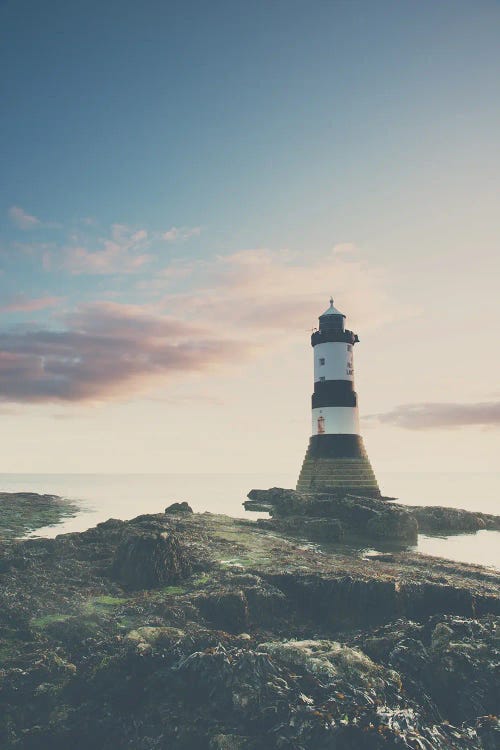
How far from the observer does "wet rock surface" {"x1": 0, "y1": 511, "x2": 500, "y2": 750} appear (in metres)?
9.85

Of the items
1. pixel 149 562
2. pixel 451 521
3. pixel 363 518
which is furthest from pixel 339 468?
pixel 149 562

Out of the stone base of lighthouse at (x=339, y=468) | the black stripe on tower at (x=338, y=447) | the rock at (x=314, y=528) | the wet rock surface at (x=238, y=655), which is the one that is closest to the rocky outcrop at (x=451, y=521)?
the stone base of lighthouse at (x=339, y=468)

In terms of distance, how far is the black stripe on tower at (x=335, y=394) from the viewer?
1923 inches

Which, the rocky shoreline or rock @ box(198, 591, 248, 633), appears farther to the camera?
the rocky shoreline

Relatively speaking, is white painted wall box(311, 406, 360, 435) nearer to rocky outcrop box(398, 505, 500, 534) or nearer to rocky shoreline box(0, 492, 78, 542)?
rocky outcrop box(398, 505, 500, 534)

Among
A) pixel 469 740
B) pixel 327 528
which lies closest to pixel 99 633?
pixel 469 740

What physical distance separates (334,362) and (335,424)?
6468 millimetres

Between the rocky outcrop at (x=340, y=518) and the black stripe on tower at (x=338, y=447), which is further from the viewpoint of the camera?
the black stripe on tower at (x=338, y=447)

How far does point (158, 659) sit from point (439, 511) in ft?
136

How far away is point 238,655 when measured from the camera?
11555 mm

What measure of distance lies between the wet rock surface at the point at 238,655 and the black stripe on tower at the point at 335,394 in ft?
97.1

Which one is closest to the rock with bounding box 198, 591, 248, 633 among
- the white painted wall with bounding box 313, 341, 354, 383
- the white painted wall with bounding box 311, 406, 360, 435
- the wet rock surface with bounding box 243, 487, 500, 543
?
the wet rock surface with bounding box 243, 487, 500, 543

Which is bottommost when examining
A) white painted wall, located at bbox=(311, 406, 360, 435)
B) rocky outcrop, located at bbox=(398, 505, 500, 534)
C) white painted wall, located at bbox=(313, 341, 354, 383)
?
rocky outcrop, located at bbox=(398, 505, 500, 534)

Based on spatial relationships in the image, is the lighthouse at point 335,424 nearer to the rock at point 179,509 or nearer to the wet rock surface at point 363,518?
the wet rock surface at point 363,518
